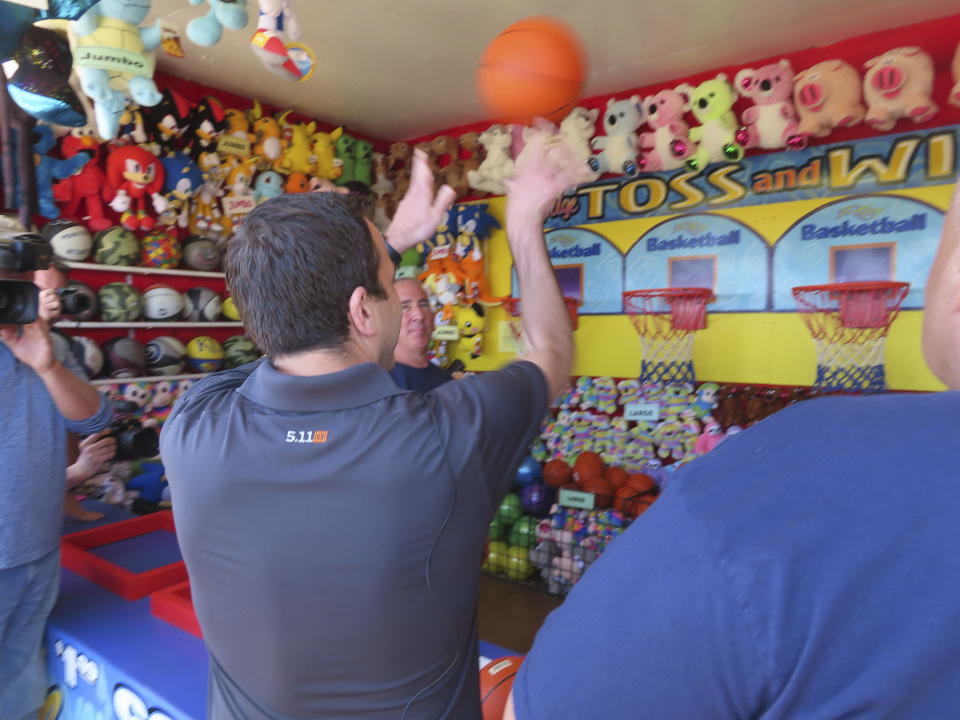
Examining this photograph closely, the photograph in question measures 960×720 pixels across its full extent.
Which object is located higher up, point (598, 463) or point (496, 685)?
point (496, 685)

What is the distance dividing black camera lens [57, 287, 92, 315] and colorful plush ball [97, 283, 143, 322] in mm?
158

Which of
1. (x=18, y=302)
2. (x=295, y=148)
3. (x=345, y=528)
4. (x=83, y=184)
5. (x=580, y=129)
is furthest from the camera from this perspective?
(x=295, y=148)

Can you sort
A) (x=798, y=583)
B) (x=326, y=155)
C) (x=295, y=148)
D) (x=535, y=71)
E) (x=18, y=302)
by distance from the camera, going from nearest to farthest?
(x=798, y=583), (x=18, y=302), (x=535, y=71), (x=295, y=148), (x=326, y=155)

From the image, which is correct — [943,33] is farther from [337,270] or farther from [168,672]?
[168,672]

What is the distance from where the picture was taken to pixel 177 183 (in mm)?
4227

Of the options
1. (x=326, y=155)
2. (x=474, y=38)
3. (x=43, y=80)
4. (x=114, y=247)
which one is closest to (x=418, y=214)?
(x=43, y=80)

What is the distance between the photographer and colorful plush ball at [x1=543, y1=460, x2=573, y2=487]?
168 inches

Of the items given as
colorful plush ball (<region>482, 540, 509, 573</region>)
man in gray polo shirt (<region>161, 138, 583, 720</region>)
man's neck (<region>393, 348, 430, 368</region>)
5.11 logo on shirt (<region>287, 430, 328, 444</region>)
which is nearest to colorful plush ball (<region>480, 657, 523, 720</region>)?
man in gray polo shirt (<region>161, 138, 583, 720</region>)

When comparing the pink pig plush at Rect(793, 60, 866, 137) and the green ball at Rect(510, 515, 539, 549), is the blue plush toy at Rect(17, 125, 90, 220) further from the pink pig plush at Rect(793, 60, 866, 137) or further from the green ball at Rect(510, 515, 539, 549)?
the pink pig plush at Rect(793, 60, 866, 137)

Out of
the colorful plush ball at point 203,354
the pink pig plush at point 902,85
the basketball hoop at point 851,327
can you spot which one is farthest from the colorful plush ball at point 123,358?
the pink pig plush at point 902,85

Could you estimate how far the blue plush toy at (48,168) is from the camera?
367cm

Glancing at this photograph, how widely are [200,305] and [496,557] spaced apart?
2744 mm

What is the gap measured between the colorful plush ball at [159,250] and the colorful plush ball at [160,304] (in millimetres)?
172

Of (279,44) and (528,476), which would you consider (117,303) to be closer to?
(279,44)
